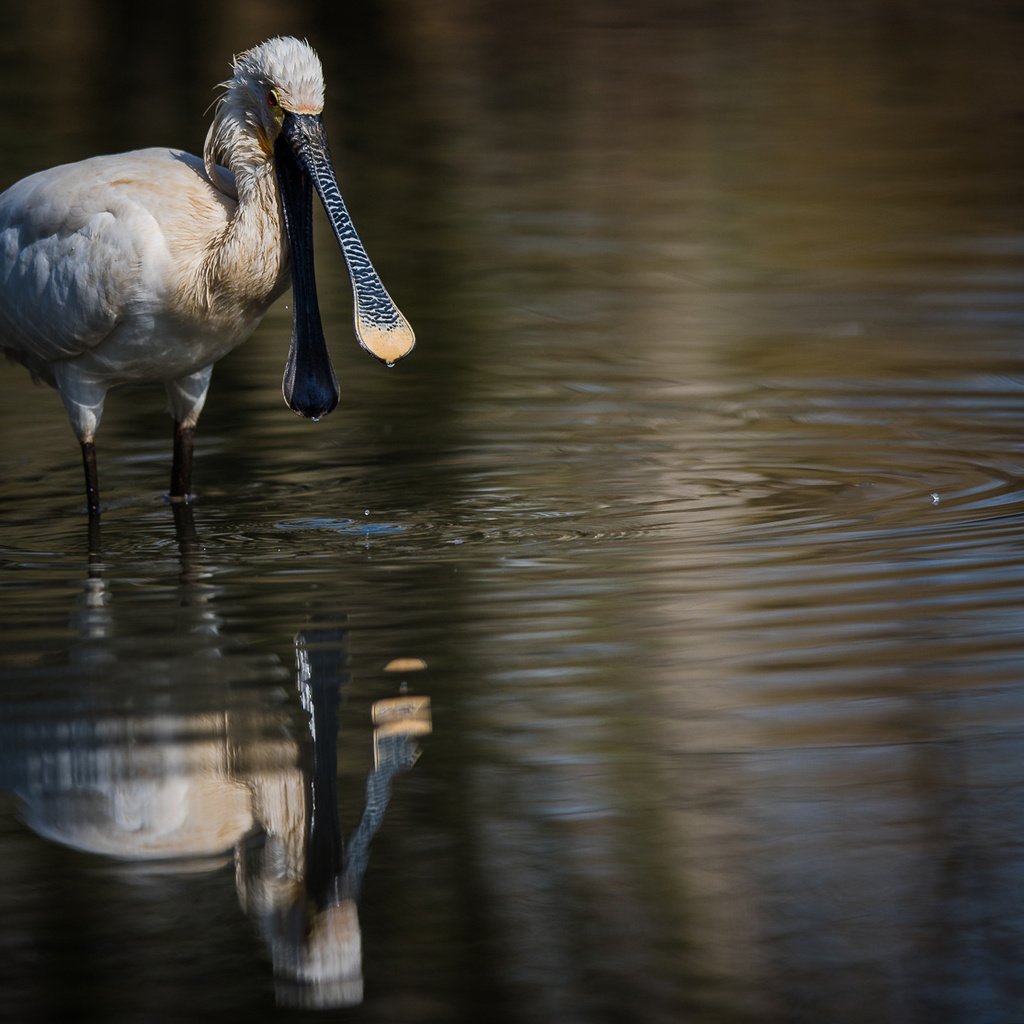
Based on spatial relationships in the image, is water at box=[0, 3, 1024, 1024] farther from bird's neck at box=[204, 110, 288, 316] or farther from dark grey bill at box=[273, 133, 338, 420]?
bird's neck at box=[204, 110, 288, 316]

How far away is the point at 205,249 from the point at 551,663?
280 cm

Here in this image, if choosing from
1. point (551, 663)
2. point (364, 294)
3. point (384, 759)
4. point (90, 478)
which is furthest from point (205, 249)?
point (384, 759)

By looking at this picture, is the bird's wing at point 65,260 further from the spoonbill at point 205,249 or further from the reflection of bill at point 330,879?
the reflection of bill at point 330,879

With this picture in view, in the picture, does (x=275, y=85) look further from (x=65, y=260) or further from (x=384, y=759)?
(x=384, y=759)

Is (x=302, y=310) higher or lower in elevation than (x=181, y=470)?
higher

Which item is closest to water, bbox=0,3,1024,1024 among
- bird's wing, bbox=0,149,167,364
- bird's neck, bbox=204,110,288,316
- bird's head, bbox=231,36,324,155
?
bird's wing, bbox=0,149,167,364

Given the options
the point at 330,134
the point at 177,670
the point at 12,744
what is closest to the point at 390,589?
the point at 177,670

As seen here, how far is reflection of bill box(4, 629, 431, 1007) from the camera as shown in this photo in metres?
4.22

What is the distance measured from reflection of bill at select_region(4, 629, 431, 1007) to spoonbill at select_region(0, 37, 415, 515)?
8.16 feet

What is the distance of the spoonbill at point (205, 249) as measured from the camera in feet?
26.0

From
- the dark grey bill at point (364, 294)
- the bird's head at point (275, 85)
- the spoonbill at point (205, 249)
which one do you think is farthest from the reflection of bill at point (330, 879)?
the bird's head at point (275, 85)

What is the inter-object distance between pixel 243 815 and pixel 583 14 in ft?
103

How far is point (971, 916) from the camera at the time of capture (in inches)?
163

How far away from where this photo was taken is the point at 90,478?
28.2ft
